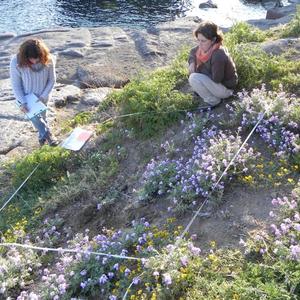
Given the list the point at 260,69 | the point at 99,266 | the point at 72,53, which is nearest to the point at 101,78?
the point at 72,53

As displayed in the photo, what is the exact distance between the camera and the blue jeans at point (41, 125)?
6.75m

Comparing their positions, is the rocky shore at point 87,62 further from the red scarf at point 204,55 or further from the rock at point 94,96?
the red scarf at point 204,55

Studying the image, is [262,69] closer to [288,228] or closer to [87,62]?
[288,228]

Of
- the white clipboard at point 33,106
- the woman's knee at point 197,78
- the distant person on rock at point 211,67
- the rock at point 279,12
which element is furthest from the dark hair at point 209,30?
the rock at point 279,12

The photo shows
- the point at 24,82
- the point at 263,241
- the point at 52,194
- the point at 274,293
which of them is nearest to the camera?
the point at 274,293

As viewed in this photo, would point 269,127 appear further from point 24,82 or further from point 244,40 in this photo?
point 24,82

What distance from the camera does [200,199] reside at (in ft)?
14.6

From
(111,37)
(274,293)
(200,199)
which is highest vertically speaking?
(274,293)

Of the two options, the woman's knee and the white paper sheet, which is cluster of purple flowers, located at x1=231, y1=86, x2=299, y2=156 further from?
the white paper sheet

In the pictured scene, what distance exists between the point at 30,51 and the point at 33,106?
79 centimetres

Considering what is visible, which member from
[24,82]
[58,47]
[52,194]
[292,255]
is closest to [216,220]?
[292,255]

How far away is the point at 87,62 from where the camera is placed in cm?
1041

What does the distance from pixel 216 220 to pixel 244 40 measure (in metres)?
4.09

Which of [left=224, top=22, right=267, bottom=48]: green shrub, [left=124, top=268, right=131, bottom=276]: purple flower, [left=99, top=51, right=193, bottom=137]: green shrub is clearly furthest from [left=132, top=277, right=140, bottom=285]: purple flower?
[left=224, top=22, right=267, bottom=48]: green shrub
